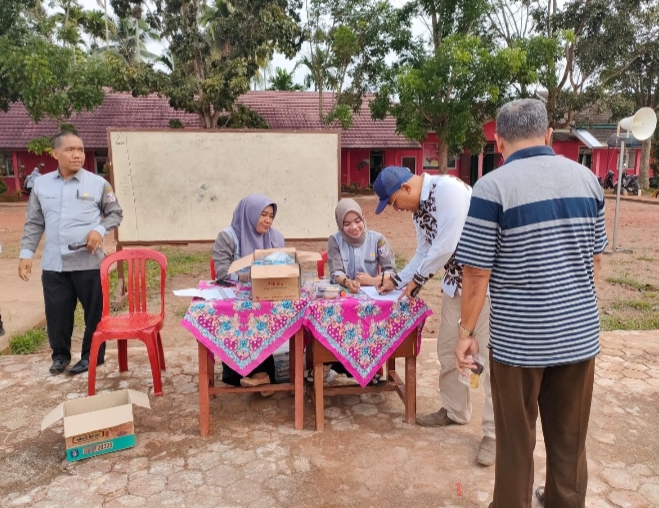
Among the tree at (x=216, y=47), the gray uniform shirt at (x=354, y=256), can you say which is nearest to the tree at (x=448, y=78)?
the tree at (x=216, y=47)

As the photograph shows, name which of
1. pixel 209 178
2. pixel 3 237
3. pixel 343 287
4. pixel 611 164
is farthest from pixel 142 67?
pixel 611 164

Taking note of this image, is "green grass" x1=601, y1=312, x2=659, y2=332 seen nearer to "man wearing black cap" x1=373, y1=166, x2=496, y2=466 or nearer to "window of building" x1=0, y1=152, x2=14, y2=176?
"man wearing black cap" x1=373, y1=166, x2=496, y2=466

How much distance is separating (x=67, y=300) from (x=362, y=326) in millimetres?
2346

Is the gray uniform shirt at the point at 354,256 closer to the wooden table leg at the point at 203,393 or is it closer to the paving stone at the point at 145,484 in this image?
the wooden table leg at the point at 203,393

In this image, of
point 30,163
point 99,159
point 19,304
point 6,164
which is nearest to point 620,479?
point 19,304

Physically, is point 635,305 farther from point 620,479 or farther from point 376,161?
point 376,161

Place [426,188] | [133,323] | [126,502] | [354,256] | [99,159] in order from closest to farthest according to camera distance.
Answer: [126,502]
[426,188]
[354,256]
[133,323]
[99,159]

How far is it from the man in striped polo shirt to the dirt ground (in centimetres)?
67

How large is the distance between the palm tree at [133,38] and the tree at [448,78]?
52.2 ft

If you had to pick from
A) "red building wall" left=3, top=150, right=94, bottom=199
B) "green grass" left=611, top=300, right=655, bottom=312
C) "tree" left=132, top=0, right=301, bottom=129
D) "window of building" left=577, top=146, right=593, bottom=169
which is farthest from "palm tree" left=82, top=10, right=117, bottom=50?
"green grass" left=611, top=300, right=655, bottom=312

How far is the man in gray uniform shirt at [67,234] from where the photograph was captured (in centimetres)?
392

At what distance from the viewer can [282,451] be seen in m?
3.03

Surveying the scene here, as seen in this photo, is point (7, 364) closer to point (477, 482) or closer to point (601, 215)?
point (477, 482)

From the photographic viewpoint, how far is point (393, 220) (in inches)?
575
